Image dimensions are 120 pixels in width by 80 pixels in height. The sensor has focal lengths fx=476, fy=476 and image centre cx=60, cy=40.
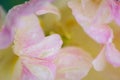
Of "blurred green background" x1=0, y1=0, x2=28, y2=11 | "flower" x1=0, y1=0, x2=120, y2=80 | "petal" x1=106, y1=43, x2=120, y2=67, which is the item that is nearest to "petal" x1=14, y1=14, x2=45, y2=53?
"flower" x1=0, y1=0, x2=120, y2=80

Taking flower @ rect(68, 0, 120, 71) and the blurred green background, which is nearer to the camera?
flower @ rect(68, 0, 120, 71)

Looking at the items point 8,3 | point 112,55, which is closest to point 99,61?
point 112,55

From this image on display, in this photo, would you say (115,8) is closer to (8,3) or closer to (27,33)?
(27,33)

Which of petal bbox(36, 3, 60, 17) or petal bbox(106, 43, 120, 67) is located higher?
petal bbox(36, 3, 60, 17)

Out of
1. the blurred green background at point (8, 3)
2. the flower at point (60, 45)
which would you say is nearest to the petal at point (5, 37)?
the flower at point (60, 45)

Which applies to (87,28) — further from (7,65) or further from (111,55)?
(7,65)

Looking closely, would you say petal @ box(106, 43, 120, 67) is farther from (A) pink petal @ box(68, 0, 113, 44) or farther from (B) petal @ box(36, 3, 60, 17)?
(B) petal @ box(36, 3, 60, 17)

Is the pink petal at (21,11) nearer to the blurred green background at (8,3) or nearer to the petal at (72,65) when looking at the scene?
the petal at (72,65)
